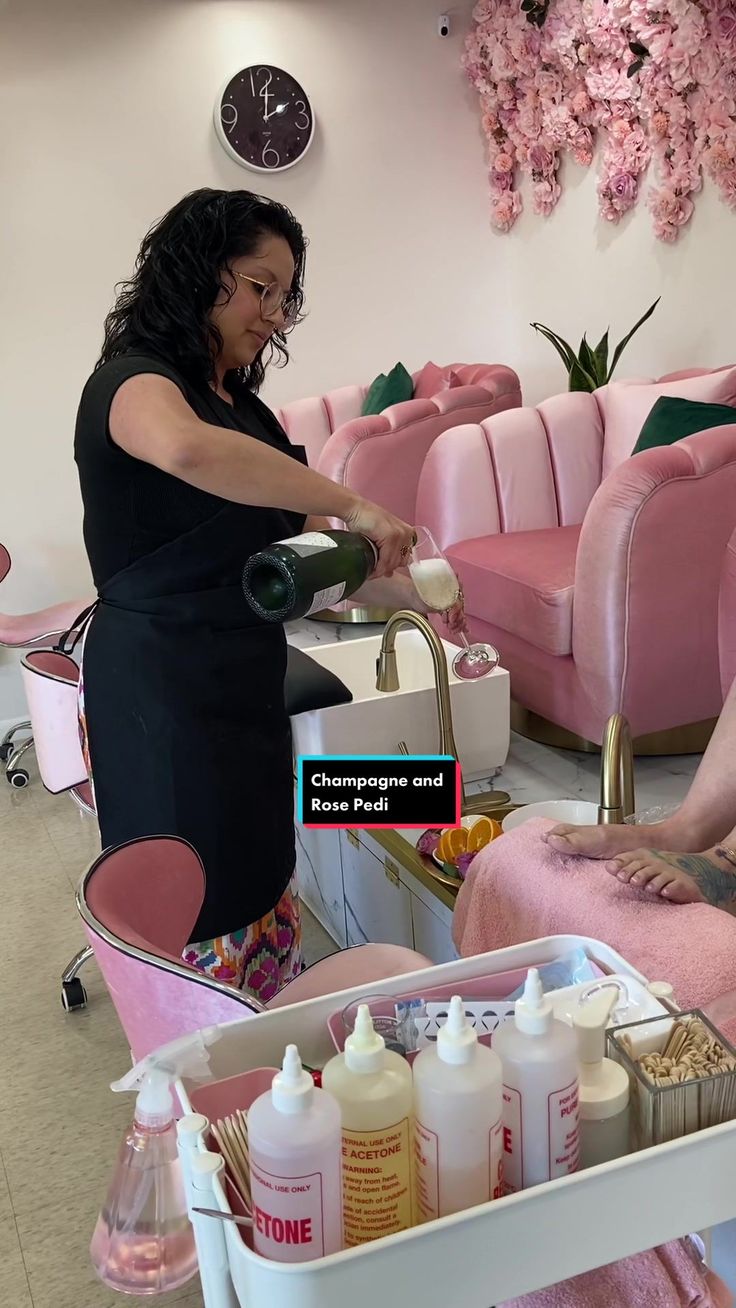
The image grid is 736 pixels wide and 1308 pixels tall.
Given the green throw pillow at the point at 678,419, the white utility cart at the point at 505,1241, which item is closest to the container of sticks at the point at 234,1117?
the white utility cart at the point at 505,1241

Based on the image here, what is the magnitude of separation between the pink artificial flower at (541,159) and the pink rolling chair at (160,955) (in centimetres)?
358

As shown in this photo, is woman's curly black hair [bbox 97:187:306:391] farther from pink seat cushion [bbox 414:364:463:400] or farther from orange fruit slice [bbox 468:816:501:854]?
pink seat cushion [bbox 414:364:463:400]

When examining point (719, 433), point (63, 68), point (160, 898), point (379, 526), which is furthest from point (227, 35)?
point (160, 898)

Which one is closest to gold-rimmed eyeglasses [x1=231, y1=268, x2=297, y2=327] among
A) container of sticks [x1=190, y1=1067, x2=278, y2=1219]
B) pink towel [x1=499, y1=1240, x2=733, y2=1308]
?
container of sticks [x1=190, y1=1067, x2=278, y2=1219]

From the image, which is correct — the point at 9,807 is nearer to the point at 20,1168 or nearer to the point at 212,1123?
the point at 20,1168

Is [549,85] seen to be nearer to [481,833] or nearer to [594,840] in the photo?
[481,833]

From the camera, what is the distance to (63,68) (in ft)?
12.2

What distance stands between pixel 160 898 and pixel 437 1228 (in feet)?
1.88

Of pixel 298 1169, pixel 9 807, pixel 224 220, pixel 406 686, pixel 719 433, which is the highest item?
pixel 224 220

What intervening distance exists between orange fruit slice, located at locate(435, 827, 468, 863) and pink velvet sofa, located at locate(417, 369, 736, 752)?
0.69 m

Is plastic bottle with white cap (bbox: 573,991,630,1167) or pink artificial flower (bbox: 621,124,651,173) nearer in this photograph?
plastic bottle with white cap (bbox: 573,991,630,1167)

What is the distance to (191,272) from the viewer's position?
1373 millimetres

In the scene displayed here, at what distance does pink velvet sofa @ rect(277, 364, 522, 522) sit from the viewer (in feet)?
11.5

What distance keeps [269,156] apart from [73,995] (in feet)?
10.3
